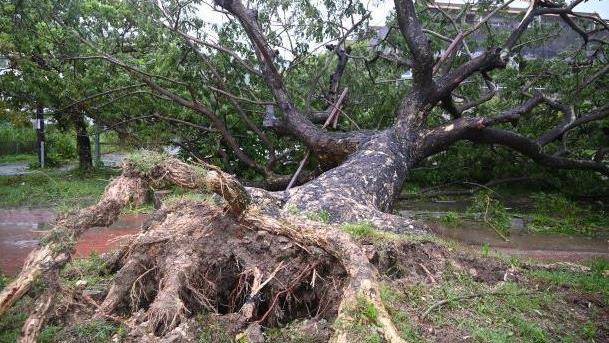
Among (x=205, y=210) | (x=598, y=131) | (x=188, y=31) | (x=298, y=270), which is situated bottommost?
(x=298, y=270)

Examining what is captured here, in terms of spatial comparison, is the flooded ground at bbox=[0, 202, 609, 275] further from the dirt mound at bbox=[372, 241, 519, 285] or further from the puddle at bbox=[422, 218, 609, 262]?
the dirt mound at bbox=[372, 241, 519, 285]

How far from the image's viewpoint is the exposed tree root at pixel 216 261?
304 cm

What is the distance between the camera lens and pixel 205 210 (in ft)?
12.0

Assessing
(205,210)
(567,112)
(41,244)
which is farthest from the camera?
(567,112)

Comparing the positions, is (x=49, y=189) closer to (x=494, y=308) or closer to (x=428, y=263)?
(x=428, y=263)

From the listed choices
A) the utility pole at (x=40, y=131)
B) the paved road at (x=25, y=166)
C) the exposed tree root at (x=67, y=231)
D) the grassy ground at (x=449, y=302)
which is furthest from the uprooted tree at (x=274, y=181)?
the paved road at (x=25, y=166)

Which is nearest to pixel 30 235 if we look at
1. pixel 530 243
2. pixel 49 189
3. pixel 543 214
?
pixel 49 189

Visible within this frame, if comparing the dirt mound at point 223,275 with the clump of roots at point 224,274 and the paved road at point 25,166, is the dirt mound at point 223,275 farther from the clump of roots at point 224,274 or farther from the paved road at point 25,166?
the paved road at point 25,166

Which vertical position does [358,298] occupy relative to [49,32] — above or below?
below

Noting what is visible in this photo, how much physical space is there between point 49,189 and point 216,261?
567cm

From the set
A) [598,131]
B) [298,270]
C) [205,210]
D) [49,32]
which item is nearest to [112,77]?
[49,32]

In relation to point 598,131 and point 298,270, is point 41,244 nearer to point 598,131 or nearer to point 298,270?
point 298,270

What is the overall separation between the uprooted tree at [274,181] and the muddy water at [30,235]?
679mm

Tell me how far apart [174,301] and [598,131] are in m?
7.47
